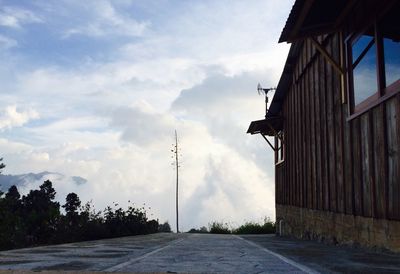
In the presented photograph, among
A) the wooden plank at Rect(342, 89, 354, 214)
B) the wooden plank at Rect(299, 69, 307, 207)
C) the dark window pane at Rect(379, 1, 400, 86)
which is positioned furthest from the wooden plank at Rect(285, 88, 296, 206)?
the dark window pane at Rect(379, 1, 400, 86)

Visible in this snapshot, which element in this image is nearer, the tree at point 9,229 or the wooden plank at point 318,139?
the wooden plank at point 318,139

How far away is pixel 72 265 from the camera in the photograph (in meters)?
5.39

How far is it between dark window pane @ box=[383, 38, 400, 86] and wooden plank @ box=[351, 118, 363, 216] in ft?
5.06

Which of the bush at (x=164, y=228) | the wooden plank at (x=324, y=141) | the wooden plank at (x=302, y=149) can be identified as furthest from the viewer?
the bush at (x=164, y=228)

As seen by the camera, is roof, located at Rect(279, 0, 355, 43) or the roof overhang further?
the roof overhang

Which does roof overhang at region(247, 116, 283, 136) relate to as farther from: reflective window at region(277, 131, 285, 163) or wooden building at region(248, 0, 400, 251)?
wooden building at region(248, 0, 400, 251)

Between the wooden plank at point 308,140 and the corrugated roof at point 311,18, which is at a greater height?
the corrugated roof at point 311,18

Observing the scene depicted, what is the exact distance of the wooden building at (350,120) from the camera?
818cm

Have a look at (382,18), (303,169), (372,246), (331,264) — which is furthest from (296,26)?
(303,169)

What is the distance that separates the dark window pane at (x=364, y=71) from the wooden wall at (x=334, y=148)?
0.45 metres

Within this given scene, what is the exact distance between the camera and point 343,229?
35.8 ft

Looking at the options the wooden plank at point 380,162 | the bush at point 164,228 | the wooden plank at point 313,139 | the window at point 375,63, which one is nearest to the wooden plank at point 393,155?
the wooden plank at point 380,162

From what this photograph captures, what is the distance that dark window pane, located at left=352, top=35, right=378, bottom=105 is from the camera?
29.6 ft

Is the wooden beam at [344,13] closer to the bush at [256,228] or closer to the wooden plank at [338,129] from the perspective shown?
the wooden plank at [338,129]
